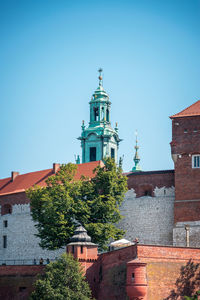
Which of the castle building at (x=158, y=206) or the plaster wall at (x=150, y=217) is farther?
the plaster wall at (x=150, y=217)

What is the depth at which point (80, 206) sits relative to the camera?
60.7 meters

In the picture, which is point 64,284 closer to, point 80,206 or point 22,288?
point 22,288

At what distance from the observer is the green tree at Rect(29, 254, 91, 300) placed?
49719 mm

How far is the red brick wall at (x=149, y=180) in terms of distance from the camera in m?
64.4

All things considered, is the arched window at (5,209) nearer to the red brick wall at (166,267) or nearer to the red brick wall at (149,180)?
A: the red brick wall at (149,180)

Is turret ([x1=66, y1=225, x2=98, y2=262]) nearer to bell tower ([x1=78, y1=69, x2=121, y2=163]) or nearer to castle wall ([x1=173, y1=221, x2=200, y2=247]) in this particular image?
castle wall ([x1=173, y1=221, x2=200, y2=247])

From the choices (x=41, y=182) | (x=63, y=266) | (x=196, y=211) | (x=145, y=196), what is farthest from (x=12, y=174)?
(x=63, y=266)

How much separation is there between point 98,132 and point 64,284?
140ft

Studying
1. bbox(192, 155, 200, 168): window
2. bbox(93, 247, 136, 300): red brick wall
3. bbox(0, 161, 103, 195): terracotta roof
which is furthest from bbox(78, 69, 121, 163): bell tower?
bbox(93, 247, 136, 300): red brick wall

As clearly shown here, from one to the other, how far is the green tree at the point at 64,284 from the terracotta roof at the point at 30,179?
71.6 feet

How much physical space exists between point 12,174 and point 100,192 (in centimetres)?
2092

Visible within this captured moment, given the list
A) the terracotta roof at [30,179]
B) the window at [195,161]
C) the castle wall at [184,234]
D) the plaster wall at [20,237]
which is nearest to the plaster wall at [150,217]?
the castle wall at [184,234]

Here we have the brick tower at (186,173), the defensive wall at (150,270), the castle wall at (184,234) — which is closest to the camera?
the defensive wall at (150,270)

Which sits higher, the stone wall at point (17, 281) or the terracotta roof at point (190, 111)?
the terracotta roof at point (190, 111)
